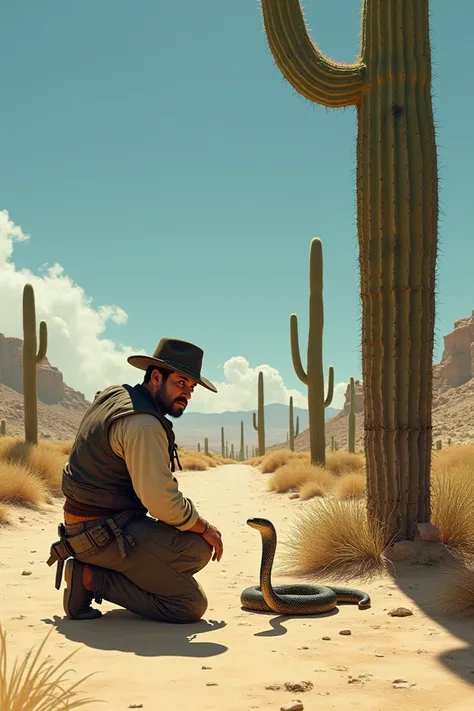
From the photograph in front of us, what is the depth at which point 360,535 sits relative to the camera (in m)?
6.20

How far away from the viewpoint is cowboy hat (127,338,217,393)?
4297mm

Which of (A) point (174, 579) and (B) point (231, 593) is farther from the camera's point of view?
(B) point (231, 593)

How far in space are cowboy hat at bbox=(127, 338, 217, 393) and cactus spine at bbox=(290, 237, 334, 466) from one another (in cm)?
1164

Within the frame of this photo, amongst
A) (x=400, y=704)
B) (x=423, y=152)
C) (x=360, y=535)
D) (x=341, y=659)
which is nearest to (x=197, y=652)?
(x=341, y=659)

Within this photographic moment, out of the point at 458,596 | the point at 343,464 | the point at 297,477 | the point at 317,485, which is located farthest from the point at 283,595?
the point at 343,464

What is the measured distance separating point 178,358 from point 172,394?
23 centimetres

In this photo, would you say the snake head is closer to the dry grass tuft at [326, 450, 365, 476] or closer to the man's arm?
the man's arm

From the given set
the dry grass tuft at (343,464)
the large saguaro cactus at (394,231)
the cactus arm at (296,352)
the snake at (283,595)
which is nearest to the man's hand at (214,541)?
the snake at (283,595)

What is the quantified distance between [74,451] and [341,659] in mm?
1963

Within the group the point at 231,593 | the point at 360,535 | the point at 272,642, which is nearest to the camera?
the point at 272,642

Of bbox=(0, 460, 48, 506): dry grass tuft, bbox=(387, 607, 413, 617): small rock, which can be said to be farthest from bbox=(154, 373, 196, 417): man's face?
bbox=(0, 460, 48, 506): dry grass tuft

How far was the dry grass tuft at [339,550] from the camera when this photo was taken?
19.7ft

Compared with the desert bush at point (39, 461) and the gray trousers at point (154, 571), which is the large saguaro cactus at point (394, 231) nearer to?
the gray trousers at point (154, 571)

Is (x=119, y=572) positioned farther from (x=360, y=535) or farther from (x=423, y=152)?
(x=423, y=152)
